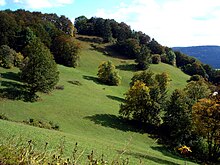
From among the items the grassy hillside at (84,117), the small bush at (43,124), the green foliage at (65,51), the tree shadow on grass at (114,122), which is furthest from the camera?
the green foliage at (65,51)

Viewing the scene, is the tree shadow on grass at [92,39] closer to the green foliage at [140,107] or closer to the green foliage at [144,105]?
the green foliage at [144,105]

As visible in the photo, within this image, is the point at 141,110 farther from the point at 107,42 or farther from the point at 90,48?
the point at 107,42

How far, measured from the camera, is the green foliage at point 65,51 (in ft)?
336

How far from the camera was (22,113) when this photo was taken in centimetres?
4981

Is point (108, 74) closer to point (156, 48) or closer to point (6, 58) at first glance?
point (6, 58)

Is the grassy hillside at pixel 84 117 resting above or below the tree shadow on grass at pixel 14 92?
below

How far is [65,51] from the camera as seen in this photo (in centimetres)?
10188

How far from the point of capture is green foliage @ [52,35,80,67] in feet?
336

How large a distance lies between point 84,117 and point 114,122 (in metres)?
5.61

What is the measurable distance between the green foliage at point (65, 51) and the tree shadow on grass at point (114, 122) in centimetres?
4594

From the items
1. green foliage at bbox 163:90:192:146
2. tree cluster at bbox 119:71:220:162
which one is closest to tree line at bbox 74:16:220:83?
tree cluster at bbox 119:71:220:162

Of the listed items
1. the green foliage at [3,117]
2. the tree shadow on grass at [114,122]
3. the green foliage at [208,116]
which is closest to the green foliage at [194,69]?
the tree shadow on grass at [114,122]

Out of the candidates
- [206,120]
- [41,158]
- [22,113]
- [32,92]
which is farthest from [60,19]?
[41,158]

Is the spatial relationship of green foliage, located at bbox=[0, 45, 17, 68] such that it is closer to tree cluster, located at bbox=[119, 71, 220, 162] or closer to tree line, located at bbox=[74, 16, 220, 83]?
tree cluster, located at bbox=[119, 71, 220, 162]
